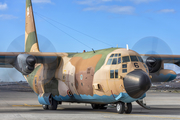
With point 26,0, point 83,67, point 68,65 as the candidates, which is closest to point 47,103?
point 68,65

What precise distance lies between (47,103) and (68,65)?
10.6 ft

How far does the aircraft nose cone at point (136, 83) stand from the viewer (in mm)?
13945

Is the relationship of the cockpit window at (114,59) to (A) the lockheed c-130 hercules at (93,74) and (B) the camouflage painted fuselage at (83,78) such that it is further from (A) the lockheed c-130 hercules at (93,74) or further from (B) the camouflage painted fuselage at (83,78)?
(B) the camouflage painted fuselage at (83,78)

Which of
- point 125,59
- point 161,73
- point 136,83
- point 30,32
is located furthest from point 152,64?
point 30,32

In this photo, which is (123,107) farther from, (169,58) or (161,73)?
(169,58)

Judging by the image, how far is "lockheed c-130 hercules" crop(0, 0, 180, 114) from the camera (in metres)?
14.8

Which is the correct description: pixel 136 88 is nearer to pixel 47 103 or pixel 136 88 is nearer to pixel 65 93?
pixel 65 93

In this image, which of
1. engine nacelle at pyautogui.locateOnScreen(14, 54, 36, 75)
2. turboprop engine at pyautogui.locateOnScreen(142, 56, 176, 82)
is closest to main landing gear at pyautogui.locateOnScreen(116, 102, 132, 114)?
turboprop engine at pyautogui.locateOnScreen(142, 56, 176, 82)

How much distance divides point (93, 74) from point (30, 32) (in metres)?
11.5

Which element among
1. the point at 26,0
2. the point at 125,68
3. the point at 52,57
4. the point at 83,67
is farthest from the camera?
the point at 26,0

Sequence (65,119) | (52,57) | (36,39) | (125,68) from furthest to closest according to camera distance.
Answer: (36,39) < (52,57) < (125,68) < (65,119)

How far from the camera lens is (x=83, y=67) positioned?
1777 cm

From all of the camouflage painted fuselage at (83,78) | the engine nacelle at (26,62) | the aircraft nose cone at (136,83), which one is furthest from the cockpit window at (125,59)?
the engine nacelle at (26,62)

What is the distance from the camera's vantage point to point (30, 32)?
25969 mm
